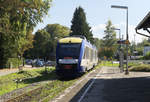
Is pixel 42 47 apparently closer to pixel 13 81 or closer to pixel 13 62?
pixel 13 62

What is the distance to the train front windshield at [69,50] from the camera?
19.5 meters

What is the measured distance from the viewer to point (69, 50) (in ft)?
65.1

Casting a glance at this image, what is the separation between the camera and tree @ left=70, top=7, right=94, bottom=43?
76.3 meters

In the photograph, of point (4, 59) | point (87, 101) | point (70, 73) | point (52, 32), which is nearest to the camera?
point (87, 101)

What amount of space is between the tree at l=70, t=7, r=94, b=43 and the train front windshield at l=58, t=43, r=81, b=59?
181 ft

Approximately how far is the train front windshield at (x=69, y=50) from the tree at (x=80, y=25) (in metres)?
55.2

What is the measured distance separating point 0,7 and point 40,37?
62.0m

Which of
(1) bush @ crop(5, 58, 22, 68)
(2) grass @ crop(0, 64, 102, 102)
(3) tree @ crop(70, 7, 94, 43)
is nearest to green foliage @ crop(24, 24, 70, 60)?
(3) tree @ crop(70, 7, 94, 43)

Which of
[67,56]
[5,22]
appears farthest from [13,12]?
[67,56]

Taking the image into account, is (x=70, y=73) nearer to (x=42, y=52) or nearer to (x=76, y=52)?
(x=76, y=52)

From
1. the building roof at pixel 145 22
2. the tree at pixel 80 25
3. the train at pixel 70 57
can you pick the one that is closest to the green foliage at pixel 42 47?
the tree at pixel 80 25

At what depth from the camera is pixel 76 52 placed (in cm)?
1961

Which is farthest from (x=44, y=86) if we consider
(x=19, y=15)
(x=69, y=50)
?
(x=19, y=15)

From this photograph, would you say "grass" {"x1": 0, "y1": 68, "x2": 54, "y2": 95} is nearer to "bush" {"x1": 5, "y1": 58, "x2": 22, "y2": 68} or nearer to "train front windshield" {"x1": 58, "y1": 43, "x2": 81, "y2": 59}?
"train front windshield" {"x1": 58, "y1": 43, "x2": 81, "y2": 59}
